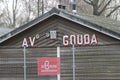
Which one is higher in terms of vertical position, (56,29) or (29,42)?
(56,29)

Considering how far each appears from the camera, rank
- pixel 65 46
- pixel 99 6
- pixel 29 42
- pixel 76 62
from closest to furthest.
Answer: pixel 76 62 → pixel 65 46 → pixel 29 42 → pixel 99 6

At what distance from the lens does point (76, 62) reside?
15.6m

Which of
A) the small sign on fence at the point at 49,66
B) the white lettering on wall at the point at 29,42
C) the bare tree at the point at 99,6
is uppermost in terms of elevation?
the bare tree at the point at 99,6

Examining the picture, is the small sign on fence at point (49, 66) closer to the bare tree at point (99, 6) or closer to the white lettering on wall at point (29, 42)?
the white lettering on wall at point (29, 42)

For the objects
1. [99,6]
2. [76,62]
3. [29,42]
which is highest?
[99,6]

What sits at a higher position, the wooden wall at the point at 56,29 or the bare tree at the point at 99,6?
the bare tree at the point at 99,6

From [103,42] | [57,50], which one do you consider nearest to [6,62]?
[57,50]

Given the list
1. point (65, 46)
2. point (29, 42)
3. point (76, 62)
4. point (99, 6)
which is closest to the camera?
point (76, 62)

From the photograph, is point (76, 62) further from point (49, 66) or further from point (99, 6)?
point (99, 6)

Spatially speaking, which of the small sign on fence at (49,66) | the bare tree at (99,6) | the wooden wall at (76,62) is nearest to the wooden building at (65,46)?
the wooden wall at (76,62)

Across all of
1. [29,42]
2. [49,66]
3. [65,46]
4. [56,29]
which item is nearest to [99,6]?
[29,42]

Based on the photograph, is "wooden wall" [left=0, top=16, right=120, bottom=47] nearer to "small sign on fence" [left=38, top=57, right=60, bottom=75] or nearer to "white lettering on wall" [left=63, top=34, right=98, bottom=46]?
"white lettering on wall" [left=63, top=34, right=98, bottom=46]

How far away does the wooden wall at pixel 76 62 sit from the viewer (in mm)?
15047

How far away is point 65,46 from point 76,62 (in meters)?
0.87
